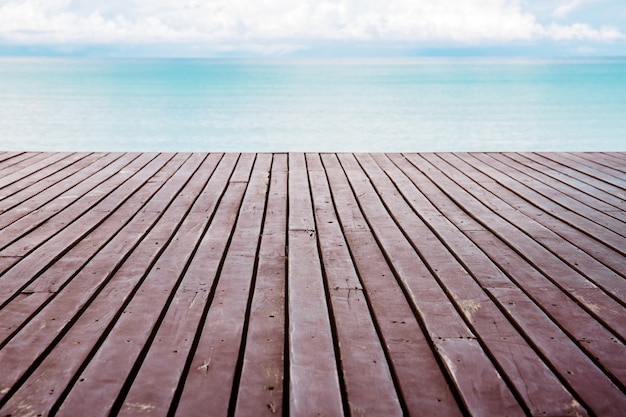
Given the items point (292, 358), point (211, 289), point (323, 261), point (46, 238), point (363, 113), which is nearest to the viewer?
point (292, 358)

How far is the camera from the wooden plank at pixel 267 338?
1.22m

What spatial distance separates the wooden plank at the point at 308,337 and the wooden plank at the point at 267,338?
27mm

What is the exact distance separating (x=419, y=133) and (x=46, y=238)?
1488cm

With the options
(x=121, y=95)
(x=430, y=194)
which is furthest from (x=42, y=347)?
(x=121, y=95)

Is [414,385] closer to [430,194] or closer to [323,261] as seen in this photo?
[323,261]

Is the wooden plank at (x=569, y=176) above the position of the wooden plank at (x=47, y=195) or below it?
below

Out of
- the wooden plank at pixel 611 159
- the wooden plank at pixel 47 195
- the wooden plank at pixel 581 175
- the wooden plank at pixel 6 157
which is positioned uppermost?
the wooden plank at pixel 47 195

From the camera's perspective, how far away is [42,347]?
1437mm

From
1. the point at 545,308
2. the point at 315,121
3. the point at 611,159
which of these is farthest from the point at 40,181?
the point at 315,121

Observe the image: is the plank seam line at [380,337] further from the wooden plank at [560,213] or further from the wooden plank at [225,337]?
the wooden plank at [560,213]

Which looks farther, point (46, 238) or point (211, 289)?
point (46, 238)

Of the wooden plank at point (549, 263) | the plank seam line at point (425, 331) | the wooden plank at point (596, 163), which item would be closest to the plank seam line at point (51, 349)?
the plank seam line at point (425, 331)

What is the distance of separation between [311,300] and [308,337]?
23 centimetres

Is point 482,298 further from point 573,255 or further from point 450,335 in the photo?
point 573,255
